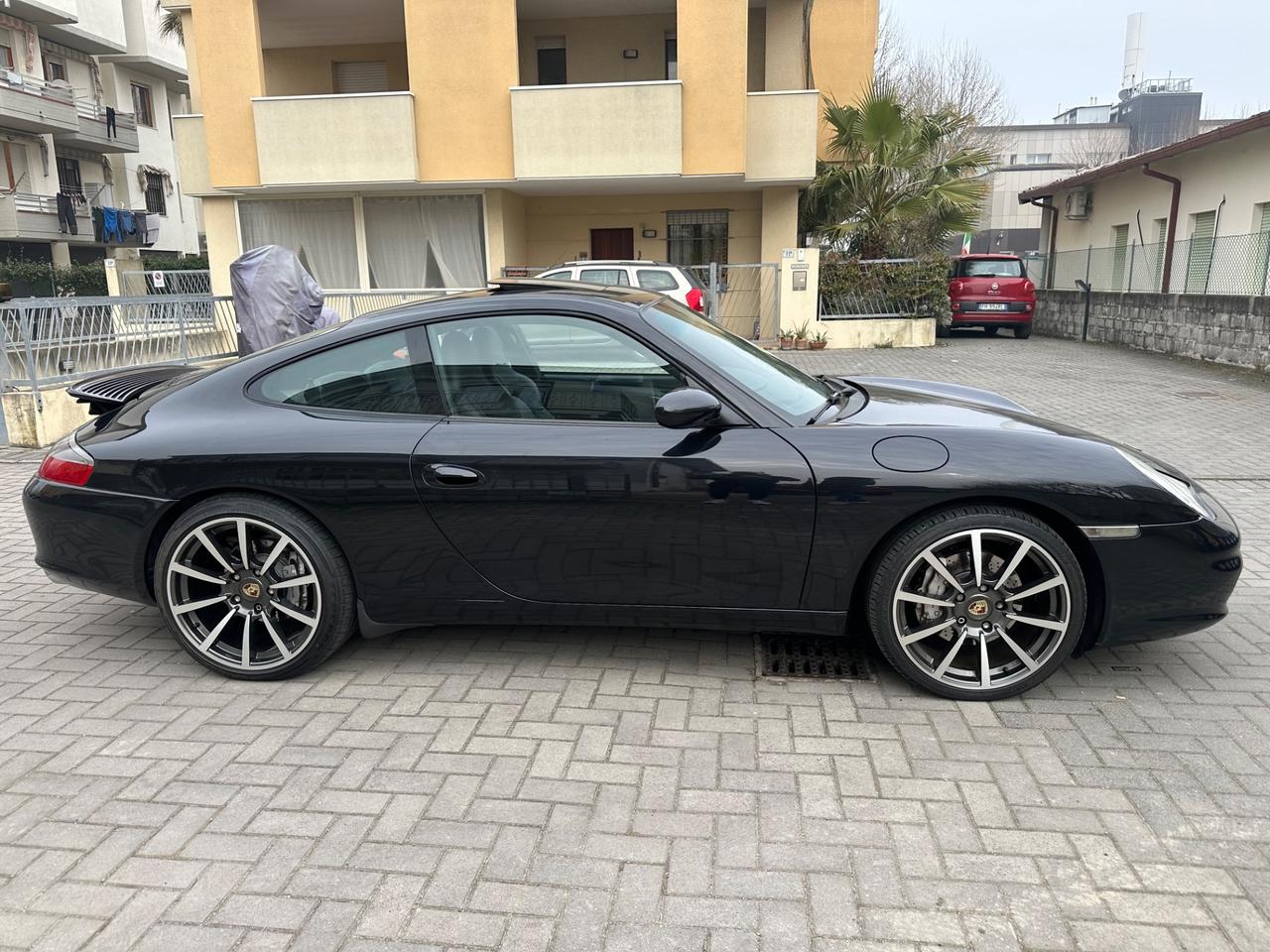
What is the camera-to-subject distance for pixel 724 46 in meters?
15.2

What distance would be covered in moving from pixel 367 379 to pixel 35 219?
121ft

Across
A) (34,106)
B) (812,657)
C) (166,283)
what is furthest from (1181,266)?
(34,106)

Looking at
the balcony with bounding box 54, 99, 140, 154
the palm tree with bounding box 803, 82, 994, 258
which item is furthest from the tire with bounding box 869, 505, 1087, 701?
the balcony with bounding box 54, 99, 140, 154

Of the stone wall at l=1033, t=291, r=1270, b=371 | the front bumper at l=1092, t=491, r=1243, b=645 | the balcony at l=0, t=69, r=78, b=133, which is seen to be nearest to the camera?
the front bumper at l=1092, t=491, r=1243, b=645

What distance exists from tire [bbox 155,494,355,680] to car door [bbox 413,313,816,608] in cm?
51

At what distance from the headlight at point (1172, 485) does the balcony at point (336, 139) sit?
1459 cm

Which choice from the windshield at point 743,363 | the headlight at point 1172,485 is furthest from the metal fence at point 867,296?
the headlight at point 1172,485

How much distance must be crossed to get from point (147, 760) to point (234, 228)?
1692 centimetres

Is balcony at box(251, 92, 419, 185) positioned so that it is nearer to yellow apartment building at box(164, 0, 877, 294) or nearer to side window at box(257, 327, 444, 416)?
yellow apartment building at box(164, 0, 877, 294)

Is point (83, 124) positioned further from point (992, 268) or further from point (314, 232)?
point (992, 268)

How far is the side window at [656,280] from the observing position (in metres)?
12.3

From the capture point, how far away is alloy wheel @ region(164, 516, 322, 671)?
3.42 meters

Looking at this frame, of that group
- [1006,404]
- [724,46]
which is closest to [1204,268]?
[724,46]

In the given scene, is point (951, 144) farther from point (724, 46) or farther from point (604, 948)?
point (604, 948)
